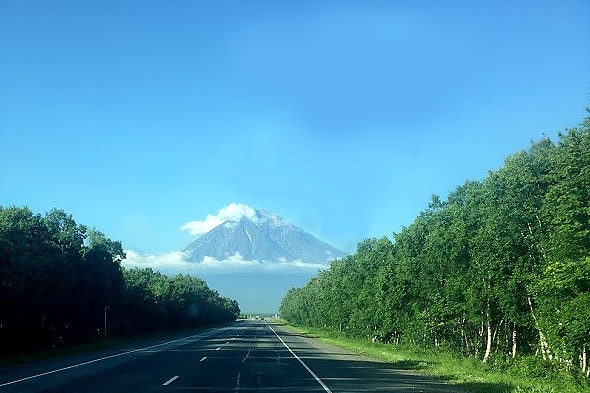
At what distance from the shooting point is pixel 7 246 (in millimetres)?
29688

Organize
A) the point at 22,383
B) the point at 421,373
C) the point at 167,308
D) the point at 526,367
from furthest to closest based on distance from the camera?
the point at 167,308
the point at 421,373
the point at 526,367
the point at 22,383

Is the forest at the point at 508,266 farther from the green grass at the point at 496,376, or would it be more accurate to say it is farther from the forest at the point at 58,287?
the forest at the point at 58,287

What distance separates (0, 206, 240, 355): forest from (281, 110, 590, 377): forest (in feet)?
74.7

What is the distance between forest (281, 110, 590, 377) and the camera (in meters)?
16.8

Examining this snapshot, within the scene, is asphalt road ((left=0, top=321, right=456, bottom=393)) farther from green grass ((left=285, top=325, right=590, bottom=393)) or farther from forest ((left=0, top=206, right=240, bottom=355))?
forest ((left=0, top=206, right=240, bottom=355))

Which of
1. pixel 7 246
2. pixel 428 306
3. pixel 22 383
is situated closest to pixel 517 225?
pixel 428 306

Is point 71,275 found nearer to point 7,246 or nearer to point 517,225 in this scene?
point 7,246

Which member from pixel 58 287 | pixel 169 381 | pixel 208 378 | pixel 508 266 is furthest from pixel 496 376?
pixel 58 287

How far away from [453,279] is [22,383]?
19.8 meters

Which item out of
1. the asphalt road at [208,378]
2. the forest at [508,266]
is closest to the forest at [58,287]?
the asphalt road at [208,378]

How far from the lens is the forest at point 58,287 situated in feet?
101

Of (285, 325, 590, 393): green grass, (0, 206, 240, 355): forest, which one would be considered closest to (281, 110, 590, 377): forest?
(285, 325, 590, 393): green grass

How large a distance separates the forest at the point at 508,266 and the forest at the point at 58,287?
74.7ft

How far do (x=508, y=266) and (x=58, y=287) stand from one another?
27453 mm
